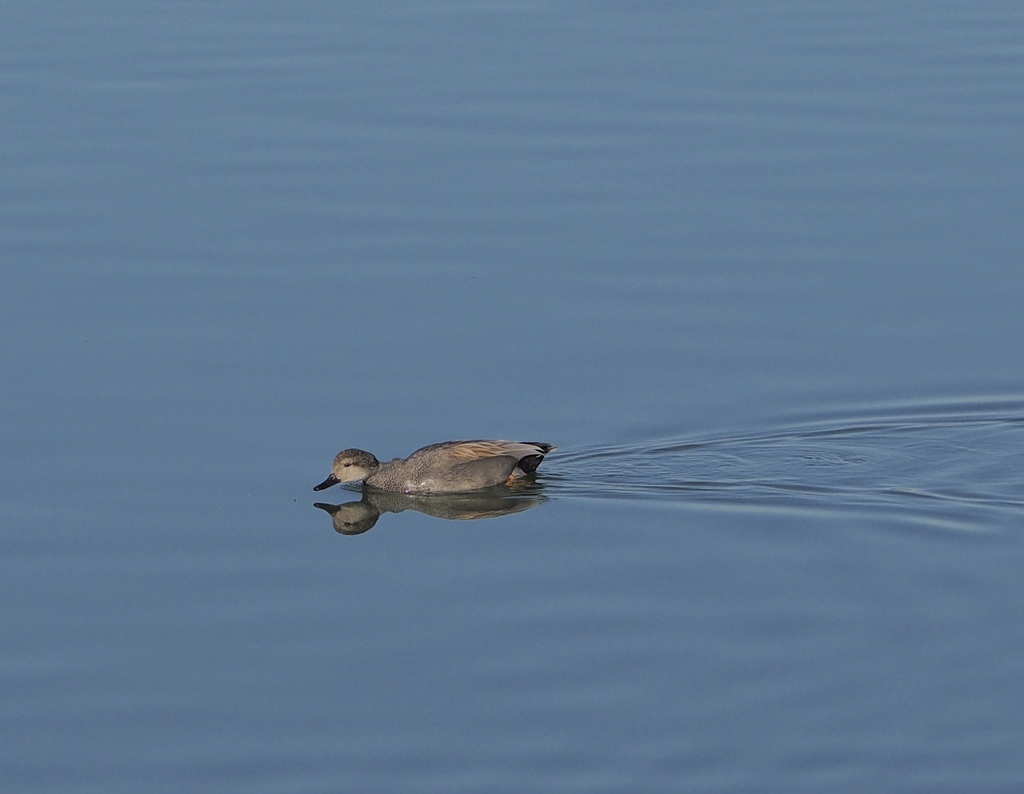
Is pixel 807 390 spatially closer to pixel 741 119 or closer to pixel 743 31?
pixel 741 119

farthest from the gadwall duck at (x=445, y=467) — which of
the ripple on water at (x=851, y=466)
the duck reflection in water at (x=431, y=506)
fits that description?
the ripple on water at (x=851, y=466)

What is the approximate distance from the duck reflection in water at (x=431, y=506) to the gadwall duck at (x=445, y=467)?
71 millimetres

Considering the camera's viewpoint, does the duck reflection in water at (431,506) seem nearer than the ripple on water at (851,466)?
No

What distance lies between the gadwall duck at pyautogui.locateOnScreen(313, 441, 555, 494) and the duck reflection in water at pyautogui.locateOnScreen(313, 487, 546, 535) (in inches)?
2.8

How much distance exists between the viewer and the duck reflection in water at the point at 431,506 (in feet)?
44.8

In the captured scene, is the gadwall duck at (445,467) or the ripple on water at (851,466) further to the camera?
the gadwall duck at (445,467)

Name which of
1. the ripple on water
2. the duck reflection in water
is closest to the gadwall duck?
the duck reflection in water

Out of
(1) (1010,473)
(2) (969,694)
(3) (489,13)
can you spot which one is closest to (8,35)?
(3) (489,13)

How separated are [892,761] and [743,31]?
14.6m

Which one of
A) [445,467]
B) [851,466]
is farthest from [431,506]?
[851,466]

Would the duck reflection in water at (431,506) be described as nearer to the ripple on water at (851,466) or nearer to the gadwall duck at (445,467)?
the gadwall duck at (445,467)

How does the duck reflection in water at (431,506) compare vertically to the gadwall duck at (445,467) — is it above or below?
below

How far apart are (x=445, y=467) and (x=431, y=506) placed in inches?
15.1

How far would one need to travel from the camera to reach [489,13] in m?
23.5
